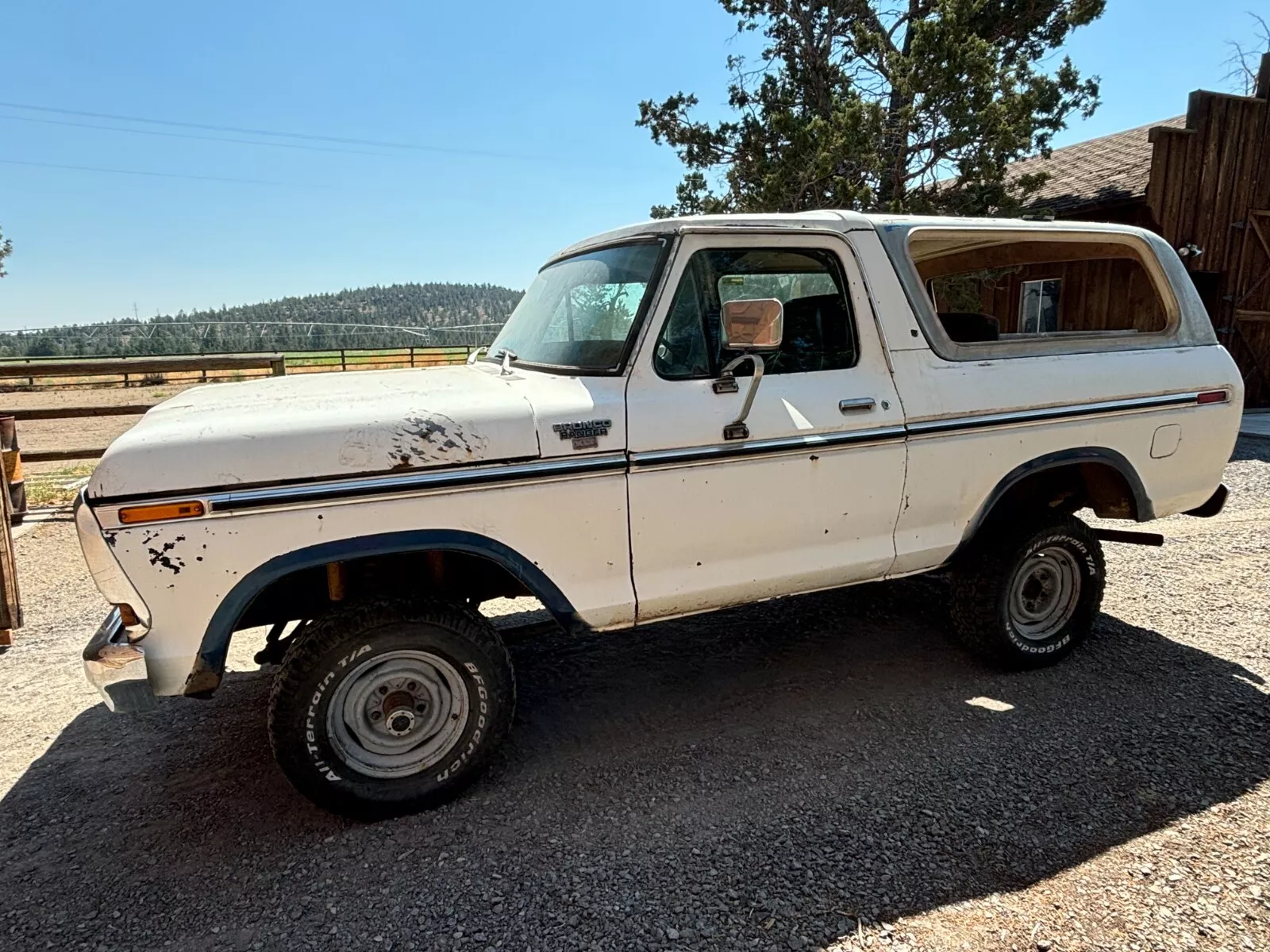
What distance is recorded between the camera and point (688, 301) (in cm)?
314

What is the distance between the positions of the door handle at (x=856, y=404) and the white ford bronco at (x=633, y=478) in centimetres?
1

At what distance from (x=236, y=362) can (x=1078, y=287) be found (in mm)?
13352

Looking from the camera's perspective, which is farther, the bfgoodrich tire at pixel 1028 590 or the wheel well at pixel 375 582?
the bfgoodrich tire at pixel 1028 590

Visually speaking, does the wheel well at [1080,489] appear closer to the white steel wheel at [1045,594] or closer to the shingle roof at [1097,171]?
the white steel wheel at [1045,594]

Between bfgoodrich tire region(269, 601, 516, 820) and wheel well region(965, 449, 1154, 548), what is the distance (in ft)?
8.02

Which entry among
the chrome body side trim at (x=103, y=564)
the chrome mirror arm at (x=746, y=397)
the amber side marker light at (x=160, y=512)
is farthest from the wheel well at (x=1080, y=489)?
the chrome body side trim at (x=103, y=564)

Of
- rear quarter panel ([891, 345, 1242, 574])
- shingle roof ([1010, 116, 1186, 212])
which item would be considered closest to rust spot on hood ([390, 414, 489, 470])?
rear quarter panel ([891, 345, 1242, 574])

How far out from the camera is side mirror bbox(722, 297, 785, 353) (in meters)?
2.80

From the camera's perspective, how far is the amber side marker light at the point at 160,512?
2.40m

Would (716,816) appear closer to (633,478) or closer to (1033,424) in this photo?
(633,478)

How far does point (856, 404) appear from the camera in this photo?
3330mm

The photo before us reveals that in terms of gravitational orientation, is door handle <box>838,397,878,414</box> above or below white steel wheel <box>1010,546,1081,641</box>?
above

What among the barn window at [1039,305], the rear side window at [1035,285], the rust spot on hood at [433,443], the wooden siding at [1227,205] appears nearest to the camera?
the rust spot on hood at [433,443]

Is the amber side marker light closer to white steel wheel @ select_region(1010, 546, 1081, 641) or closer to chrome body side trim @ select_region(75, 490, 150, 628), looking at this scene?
chrome body side trim @ select_region(75, 490, 150, 628)
